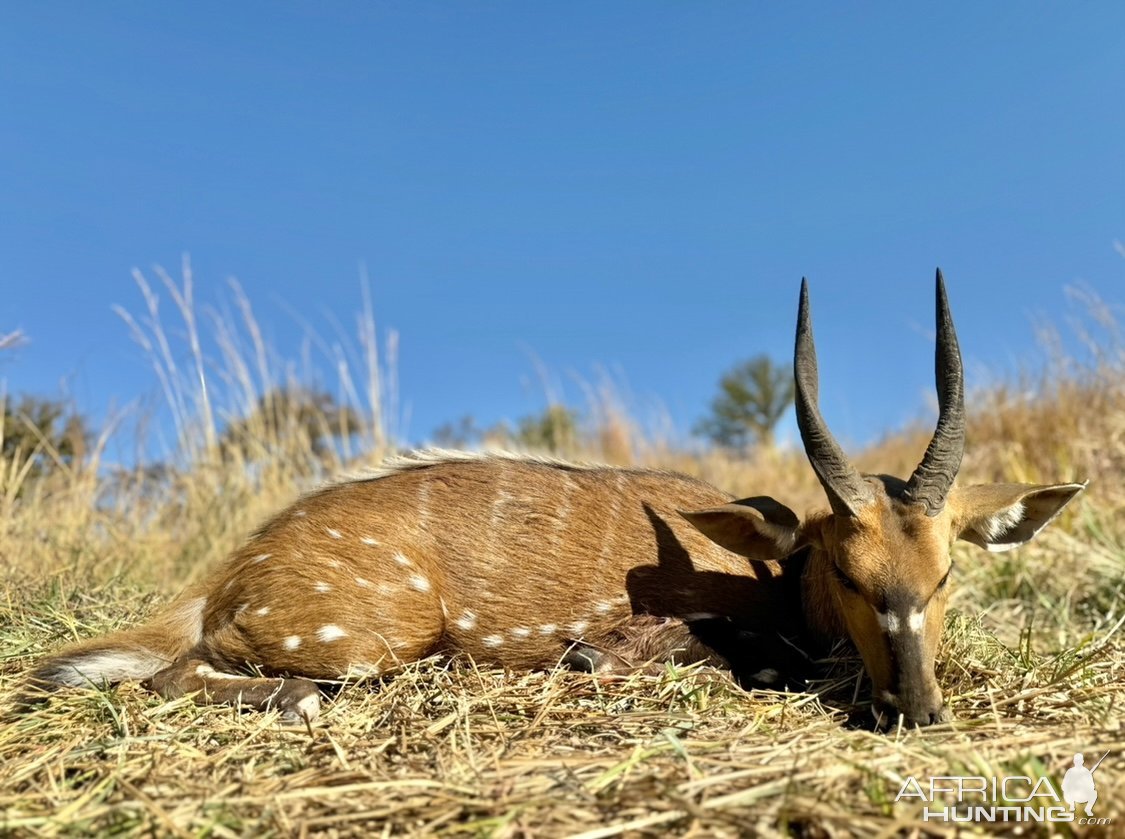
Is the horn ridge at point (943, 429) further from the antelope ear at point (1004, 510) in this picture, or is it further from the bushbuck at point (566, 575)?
the antelope ear at point (1004, 510)

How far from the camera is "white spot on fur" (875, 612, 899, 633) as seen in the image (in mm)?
2980

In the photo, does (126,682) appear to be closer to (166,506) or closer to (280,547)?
(280,547)

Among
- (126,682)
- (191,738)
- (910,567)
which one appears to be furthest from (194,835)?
(910,567)

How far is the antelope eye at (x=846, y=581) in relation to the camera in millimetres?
3131

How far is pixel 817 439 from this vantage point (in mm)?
3283

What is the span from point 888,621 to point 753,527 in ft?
2.36

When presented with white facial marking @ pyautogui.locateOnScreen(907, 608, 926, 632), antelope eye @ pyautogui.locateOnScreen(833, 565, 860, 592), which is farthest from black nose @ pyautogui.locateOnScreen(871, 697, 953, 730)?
antelope eye @ pyautogui.locateOnScreen(833, 565, 860, 592)

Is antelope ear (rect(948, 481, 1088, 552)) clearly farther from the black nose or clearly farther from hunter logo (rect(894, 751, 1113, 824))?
hunter logo (rect(894, 751, 1113, 824))

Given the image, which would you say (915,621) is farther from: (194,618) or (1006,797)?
(194,618)

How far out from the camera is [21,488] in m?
6.70

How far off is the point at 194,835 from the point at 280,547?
181 centimetres

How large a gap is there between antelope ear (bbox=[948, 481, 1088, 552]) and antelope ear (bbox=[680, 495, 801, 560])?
0.66m

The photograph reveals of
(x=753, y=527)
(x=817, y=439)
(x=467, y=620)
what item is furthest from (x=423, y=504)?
(x=817, y=439)

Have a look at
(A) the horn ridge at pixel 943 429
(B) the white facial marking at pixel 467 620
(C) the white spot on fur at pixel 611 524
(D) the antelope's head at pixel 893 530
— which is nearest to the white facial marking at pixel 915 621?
(D) the antelope's head at pixel 893 530
